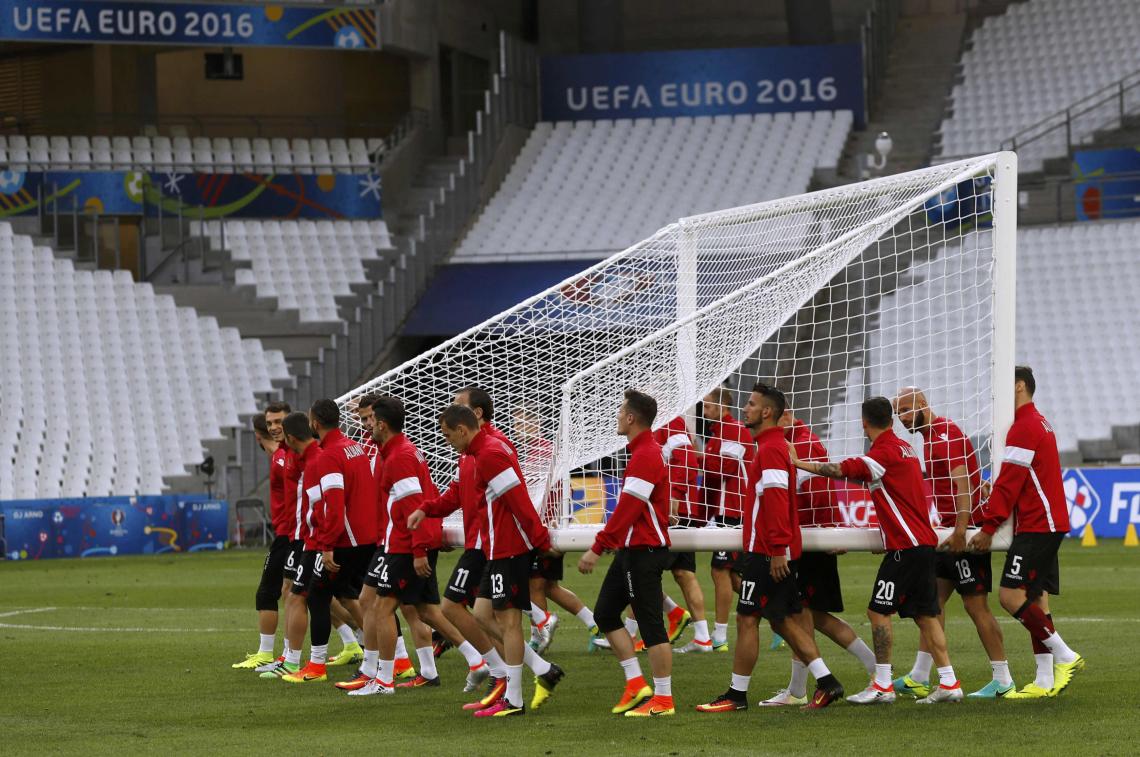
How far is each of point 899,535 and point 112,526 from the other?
1853cm

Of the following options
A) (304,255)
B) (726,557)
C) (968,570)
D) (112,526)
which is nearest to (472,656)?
(726,557)

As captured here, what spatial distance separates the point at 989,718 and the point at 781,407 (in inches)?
81.6

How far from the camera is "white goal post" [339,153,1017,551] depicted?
1045 centimetres

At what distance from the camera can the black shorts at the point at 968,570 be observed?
10414 mm

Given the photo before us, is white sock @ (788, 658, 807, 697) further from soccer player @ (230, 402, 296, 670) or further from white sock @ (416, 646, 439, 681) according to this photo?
soccer player @ (230, 402, 296, 670)

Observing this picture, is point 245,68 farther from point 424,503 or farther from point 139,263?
point 424,503

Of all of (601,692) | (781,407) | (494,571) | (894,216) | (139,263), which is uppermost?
(139,263)

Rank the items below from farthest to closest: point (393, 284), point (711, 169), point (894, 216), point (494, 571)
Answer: point (711, 169)
point (393, 284)
point (894, 216)
point (494, 571)

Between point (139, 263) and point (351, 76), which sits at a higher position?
point (351, 76)

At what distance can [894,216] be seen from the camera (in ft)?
35.4

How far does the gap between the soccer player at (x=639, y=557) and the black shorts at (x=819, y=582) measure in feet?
3.69

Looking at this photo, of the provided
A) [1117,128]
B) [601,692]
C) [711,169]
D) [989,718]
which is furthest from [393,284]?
[989,718]

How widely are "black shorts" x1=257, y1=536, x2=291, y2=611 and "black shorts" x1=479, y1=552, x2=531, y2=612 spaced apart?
290cm

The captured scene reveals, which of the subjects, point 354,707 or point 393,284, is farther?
point 393,284
